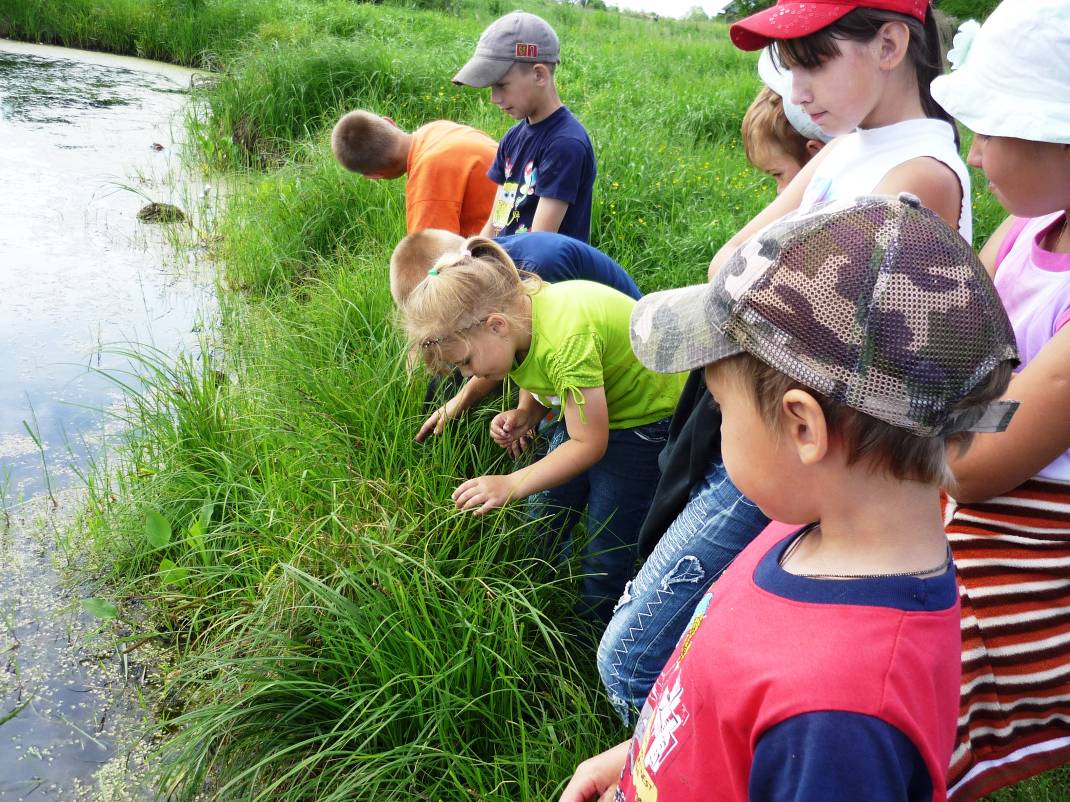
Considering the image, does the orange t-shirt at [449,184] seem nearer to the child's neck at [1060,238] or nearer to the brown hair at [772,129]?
the brown hair at [772,129]

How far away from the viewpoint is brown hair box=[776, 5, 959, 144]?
152 centimetres

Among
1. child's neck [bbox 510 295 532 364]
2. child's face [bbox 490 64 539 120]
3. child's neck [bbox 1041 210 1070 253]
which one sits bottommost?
child's neck [bbox 510 295 532 364]

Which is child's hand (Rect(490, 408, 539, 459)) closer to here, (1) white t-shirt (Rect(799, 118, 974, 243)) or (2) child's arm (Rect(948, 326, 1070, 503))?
(1) white t-shirt (Rect(799, 118, 974, 243))

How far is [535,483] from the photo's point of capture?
6.19 ft

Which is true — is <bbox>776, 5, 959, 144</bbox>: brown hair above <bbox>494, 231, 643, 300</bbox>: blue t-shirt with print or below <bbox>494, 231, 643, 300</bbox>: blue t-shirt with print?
above

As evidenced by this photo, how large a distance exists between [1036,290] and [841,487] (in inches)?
26.6

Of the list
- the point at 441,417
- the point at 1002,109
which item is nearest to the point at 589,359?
the point at 441,417

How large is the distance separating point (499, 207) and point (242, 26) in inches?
278

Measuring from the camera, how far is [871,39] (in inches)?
60.5

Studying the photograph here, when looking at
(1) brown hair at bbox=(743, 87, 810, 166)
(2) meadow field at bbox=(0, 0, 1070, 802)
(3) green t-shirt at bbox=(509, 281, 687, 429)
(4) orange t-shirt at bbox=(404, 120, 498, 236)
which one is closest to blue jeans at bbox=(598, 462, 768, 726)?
(2) meadow field at bbox=(0, 0, 1070, 802)

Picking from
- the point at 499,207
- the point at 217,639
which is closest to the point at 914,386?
the point at 217,639

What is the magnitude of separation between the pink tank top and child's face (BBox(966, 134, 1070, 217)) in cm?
8

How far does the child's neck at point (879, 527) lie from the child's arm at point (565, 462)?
0.94m

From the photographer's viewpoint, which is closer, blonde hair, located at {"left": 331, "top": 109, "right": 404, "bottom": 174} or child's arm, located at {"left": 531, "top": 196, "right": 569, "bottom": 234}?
child's arm, located at {"left": 531, "top": 196, "right": 569, "bottom": 234}
